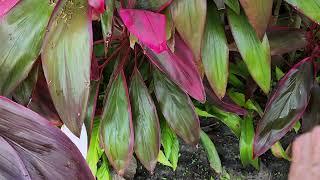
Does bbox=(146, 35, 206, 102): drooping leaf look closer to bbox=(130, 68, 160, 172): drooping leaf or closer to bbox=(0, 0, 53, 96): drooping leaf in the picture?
bbox=(130, 68, 160, 172): drooping leaf

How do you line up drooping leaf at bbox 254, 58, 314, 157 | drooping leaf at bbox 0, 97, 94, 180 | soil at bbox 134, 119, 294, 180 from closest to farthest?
drooping leaf at bbox 0, 97, 94, 180 < drooping leaf at bbox 254, 58, 314, 157 < soil at bbox 134, 119, 294, 180

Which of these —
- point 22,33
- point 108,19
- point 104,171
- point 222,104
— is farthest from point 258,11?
point 104,171

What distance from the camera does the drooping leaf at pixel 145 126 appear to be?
134cm

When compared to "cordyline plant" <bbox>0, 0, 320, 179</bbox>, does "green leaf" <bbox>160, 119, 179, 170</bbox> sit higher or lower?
lower

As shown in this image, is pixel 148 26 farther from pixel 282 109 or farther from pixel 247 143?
pixel 247 143

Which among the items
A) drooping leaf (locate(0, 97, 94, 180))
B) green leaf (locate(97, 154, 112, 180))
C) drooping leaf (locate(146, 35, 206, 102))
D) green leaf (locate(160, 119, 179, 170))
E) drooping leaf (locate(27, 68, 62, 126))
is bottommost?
green leaf (locate(97, 154, 112, 180))

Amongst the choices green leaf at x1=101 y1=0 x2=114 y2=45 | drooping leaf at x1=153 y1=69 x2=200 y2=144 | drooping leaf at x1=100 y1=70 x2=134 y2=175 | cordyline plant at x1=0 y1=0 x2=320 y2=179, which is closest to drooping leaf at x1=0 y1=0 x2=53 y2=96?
cordyline plant at x1=0 y1=0 x2=320 y2=179

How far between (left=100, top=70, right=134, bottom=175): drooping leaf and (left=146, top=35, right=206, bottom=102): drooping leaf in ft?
0.47

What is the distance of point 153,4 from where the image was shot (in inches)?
46.2

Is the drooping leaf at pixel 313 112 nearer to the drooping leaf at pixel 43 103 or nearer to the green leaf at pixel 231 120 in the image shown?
the green leaf at pixel 231 120

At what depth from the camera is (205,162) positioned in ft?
5.45

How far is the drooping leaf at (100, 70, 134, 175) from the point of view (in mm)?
1310

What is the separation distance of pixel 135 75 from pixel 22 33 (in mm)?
349

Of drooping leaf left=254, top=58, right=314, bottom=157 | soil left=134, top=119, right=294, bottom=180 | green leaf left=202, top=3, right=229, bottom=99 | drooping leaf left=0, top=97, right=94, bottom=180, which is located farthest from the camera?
soil left=134, top=119, right=294, bottom=180
